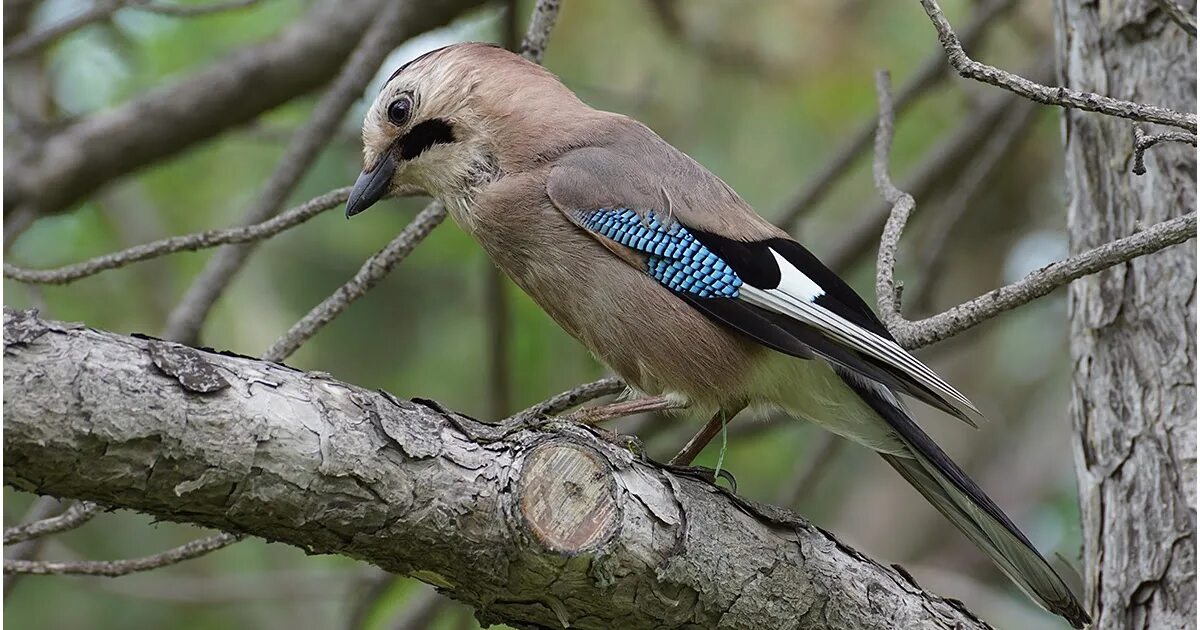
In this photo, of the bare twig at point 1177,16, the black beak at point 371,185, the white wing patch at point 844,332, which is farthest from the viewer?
the black beak at point 371,185

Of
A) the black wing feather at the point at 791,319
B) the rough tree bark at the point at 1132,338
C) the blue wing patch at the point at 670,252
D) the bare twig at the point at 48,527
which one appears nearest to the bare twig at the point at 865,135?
the rough tree bark at the point at 1132,338

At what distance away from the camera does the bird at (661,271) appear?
362 cm

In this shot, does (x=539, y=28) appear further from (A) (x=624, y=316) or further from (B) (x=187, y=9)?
(B) (x=187, y=9)

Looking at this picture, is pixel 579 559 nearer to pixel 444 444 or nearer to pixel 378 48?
pixel 444 444

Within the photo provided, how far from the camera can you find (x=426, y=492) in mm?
2643

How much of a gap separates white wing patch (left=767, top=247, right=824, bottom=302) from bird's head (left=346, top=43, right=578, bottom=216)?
85 centimetres

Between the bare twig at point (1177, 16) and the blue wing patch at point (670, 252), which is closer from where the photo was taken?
the bare twig at point (1177, 16)

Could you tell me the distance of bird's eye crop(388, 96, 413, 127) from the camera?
4148mm

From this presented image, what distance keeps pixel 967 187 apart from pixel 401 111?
269cm

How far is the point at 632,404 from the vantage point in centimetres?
373

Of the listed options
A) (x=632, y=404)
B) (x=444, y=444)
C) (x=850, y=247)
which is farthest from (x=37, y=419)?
(x=850, y=247)

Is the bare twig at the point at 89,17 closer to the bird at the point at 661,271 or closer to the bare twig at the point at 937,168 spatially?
the bird at the point at 661,271

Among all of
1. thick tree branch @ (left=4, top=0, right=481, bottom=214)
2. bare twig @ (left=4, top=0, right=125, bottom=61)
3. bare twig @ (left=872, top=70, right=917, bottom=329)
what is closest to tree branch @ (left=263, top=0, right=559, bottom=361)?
bare twig @ (left=872, top=70, right=917, bottom=329)

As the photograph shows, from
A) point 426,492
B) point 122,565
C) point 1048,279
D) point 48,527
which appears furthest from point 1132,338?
point 48,527
